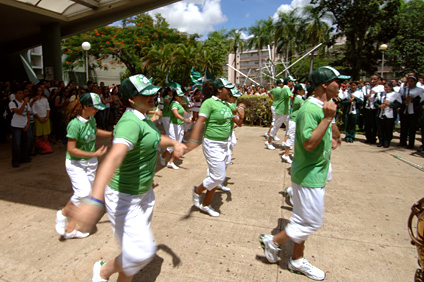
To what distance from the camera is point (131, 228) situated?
229 centimetres

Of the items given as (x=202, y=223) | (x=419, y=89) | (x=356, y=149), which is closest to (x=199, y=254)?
(x=202, y=223)

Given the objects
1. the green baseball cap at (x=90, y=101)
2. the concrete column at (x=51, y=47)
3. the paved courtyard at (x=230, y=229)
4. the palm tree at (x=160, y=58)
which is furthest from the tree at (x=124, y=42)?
the green baseball cap at (x=90, y=101)

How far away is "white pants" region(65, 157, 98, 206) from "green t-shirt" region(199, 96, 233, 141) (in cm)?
163

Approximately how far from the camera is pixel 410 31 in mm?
26250

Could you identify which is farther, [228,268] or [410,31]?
[410,31]

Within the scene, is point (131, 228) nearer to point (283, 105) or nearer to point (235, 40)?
point (283, 105)

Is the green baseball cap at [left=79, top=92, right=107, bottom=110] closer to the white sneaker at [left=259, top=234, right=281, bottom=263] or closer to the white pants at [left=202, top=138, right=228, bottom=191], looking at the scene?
the white pants at [left=202, top=138, right=228, bottom=191]

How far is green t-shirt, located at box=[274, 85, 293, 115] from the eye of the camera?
780cm

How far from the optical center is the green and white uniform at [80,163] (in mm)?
3477

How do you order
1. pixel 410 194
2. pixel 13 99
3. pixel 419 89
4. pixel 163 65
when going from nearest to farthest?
pixel 410 194 < pixel 13 99 < pixel 419 89 < pixel 163 65

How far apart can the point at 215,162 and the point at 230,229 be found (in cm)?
92

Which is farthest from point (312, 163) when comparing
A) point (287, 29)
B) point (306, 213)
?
point (287, 29)

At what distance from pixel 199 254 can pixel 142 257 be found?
115 cm

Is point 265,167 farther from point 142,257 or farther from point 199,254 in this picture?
point 142,257
